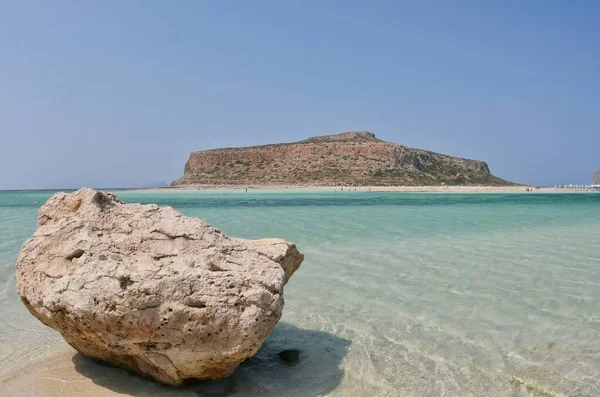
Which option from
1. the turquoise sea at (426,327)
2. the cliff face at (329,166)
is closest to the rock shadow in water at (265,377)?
the turquoise sea at (426,327)

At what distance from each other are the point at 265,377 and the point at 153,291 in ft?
4.38

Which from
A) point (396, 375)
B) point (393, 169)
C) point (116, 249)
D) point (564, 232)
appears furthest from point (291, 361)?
point (393, 169)

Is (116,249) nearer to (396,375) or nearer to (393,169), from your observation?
(396,375)

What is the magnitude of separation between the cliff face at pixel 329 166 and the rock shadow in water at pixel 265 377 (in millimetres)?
79071

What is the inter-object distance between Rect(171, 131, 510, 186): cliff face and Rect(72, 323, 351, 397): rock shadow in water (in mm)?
79071

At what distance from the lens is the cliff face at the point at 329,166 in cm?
8888

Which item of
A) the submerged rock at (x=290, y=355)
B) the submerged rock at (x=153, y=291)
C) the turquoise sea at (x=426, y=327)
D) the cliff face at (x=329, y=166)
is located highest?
the cliff face at (x=329, y=166)

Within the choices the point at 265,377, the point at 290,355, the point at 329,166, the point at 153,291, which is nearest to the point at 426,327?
the point at 290,355

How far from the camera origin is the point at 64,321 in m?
3.50

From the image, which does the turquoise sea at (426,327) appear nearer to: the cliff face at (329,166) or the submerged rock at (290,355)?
the submerged rock at (290,355)

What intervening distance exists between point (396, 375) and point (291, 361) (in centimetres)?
99

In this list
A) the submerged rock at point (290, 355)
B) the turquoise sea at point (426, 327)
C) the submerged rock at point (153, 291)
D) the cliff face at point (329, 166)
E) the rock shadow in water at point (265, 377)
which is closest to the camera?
the submerged rock at point (153, 291)

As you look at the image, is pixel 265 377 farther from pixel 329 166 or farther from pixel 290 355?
pixel 329 166

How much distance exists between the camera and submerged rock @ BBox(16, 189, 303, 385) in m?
3.30
